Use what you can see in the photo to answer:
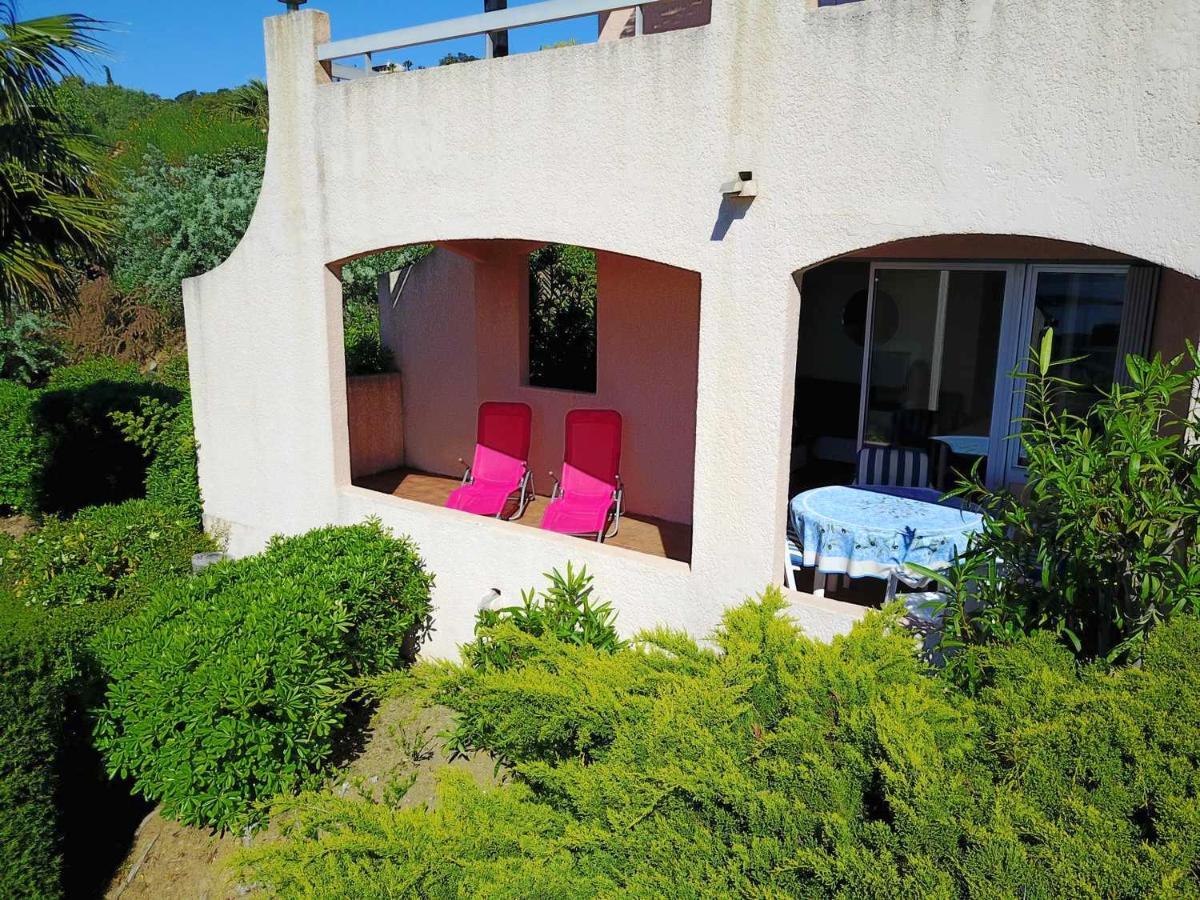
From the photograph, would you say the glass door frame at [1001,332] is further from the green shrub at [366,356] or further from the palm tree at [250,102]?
the palm tree at [250,102]

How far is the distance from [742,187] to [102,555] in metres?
→ 7.85

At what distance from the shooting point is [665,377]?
9758 millimetres

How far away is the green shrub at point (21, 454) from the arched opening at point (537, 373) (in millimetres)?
5120

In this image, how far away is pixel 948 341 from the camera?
336 inches

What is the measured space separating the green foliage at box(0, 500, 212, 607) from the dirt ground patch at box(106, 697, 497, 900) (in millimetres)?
3405

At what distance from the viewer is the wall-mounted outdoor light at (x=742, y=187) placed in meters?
5.62

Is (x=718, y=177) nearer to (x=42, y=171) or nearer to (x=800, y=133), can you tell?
(x=800, y=133)

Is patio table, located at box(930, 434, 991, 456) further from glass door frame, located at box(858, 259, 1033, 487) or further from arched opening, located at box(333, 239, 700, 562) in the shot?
arched opening, located at box(333, 239, 700, 562)

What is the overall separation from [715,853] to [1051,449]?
104 inches

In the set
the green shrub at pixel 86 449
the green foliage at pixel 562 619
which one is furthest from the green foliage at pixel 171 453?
the green foliage at pixel 562 619

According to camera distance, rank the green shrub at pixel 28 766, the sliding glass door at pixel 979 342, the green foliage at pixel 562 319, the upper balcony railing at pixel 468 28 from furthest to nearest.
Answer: the green foliage at pixel 562 319 < the sliding glass door at pixel 979 342 < the upper balcony railing at pixel 468 28 < the green shrub at pixel 28 766

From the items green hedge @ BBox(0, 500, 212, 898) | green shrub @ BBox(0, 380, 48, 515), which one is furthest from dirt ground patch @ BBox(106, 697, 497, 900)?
green shrub @ BBox(0, 380, 48, 515)

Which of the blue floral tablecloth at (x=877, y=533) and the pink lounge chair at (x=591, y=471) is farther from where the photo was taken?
the pink lounge chair at (x=591, y=471)

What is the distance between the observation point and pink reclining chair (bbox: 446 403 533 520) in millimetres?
9992
